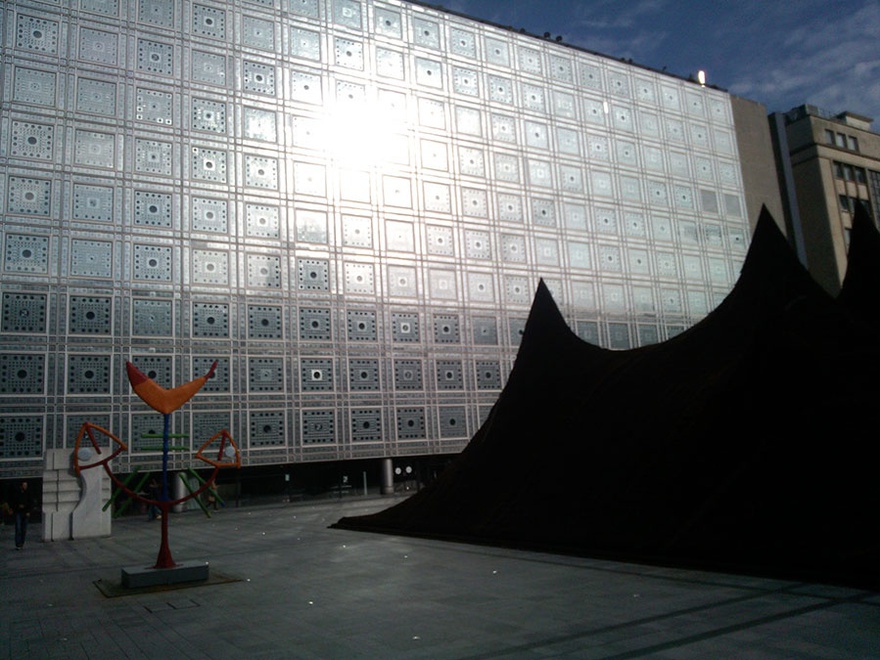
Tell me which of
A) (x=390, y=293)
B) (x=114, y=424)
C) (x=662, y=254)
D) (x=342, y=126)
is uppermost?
(x=342, y=126)

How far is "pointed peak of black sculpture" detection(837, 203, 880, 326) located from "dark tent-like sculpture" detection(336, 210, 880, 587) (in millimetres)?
34

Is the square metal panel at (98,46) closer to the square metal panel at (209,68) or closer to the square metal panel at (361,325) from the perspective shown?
the square metal panel at (209,68)

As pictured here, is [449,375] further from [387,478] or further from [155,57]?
[155,57]

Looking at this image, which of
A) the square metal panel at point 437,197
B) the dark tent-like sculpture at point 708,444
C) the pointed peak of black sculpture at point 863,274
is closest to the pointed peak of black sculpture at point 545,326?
the dark tent-like sculpture at point 708,444

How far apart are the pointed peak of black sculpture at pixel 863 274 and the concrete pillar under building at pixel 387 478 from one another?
800 inches

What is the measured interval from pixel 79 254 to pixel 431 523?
18.1 meters

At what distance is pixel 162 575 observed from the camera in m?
10.3

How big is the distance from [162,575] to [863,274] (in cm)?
1352

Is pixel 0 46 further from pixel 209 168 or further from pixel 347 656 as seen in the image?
pixel 347 656

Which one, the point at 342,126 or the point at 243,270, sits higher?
the point at 342,126

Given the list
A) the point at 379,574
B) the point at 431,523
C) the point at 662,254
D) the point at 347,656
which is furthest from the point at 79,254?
the point at 662,254

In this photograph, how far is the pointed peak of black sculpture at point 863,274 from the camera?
14.0 m

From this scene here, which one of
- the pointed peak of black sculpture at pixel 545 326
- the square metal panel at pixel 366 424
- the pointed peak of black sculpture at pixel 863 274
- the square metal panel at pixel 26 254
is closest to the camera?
the pointed peak of black sculpture at pixel 863 274

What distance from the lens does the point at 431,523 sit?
48.6ft
